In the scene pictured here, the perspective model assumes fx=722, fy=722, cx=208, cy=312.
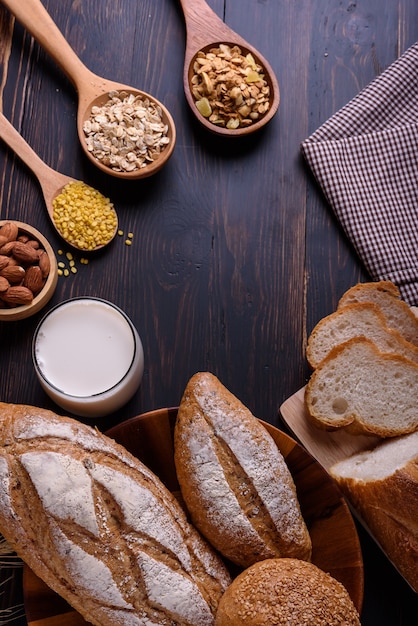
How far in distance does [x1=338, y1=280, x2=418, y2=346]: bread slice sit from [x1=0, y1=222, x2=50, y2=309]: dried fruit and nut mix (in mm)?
787

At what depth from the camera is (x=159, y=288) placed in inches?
77.6

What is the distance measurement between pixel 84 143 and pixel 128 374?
67cm

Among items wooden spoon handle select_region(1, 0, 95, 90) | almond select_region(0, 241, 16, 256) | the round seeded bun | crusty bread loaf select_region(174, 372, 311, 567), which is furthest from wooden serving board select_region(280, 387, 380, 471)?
wooden spoon handle select_region(1, 0, 95, 90)

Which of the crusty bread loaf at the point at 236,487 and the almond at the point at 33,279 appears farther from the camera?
the almond at the point at 33,279

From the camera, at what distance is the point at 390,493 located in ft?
5.41

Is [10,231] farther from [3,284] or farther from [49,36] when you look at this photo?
[49,36]

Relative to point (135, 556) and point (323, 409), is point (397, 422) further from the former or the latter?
point (135, 556)

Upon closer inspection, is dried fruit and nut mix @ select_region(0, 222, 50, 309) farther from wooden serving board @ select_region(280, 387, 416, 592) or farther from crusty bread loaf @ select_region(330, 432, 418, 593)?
crusty bread loaf @ select_region(330, 432, 418, 593)

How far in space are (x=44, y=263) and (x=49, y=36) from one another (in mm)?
649

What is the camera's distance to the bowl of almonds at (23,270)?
1813mm

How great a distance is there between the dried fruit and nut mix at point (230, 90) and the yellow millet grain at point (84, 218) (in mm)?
378

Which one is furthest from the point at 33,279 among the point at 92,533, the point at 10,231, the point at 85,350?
the point at 92,533

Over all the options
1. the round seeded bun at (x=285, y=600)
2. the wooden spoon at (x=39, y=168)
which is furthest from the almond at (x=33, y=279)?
the round seeded bun at (x=285, y=600)

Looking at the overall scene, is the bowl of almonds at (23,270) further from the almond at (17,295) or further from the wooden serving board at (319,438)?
the wooden serving board at (319,438)
